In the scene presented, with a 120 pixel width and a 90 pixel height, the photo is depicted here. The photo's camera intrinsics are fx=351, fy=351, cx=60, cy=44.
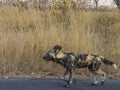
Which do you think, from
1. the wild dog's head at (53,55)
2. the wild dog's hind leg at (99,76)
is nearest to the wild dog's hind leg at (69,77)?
the wild dog's head at (53,55)

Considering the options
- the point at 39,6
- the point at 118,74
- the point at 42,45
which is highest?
the point at 39,6

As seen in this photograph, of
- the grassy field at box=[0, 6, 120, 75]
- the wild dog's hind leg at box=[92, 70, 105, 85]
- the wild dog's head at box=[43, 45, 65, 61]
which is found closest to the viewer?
the wild dog's head at box=[43, 45, 65, 61]

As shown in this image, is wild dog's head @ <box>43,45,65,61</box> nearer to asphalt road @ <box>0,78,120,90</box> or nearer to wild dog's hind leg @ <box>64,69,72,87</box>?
wild dog's hind leg @ <box>64,69,72,87</box>

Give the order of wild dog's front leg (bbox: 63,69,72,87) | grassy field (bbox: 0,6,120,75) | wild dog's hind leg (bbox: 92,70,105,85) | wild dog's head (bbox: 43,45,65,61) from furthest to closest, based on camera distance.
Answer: grassy field (bbox: 0,6,120,75) < wild dog's hind leg (bbox: 92,70,105,85) < wild dog's front leg (bbox: 63,69,72,87) < wild dog's head (bbox: 43,45,65,61)

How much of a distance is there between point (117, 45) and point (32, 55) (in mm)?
2193

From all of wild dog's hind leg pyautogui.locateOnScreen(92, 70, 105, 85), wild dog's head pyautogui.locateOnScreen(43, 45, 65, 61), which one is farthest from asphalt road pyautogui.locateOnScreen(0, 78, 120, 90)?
wild dog's head pyautogui.locateOnScreen(43, 45, 65, 61)

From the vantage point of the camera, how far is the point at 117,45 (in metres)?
8.70

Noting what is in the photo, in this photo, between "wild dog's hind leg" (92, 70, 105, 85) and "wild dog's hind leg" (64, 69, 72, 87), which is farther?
"wild dog's hind leg" (92, 70, 105, 85)

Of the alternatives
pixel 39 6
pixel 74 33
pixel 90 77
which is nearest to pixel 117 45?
pixel 74 33

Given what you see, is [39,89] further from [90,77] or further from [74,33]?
[74,33]

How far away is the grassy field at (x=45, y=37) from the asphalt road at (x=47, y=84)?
0.66 metres

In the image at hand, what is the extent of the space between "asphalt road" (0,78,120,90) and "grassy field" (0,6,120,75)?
665 millimetres

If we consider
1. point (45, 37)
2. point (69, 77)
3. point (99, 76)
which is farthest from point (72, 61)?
point (45, 37)

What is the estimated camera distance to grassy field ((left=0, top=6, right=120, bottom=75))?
7.83 meters
